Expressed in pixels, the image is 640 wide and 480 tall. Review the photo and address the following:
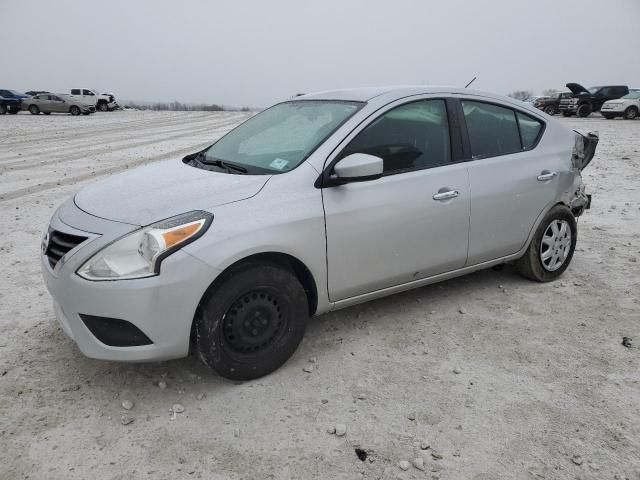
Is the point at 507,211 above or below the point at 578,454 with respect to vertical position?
above

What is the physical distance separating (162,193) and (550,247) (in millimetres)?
3249

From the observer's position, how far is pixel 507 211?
13.1ft

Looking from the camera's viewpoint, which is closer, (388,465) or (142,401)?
(388,465)

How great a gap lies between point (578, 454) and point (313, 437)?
1261 millimetres

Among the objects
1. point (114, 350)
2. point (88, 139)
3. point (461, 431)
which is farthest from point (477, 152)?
point (88, 139)

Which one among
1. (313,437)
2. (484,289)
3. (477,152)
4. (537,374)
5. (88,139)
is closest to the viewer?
(313,437)

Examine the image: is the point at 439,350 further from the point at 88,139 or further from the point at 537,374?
the point at 88,139

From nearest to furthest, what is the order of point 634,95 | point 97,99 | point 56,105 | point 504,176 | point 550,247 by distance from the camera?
point 504,176
point 550,247
point 634,95
point 56,105
point 97,99

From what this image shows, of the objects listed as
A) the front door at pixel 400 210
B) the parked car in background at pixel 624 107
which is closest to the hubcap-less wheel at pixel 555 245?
the front door at pixel 400 210

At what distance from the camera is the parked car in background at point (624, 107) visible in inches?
1013

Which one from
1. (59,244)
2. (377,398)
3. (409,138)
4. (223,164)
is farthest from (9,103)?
(377,398)

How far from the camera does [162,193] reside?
3.07 meters

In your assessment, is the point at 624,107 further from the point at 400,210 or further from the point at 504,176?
the point at 400,210

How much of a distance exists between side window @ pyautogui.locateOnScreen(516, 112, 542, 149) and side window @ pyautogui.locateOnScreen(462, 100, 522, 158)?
6 cm
